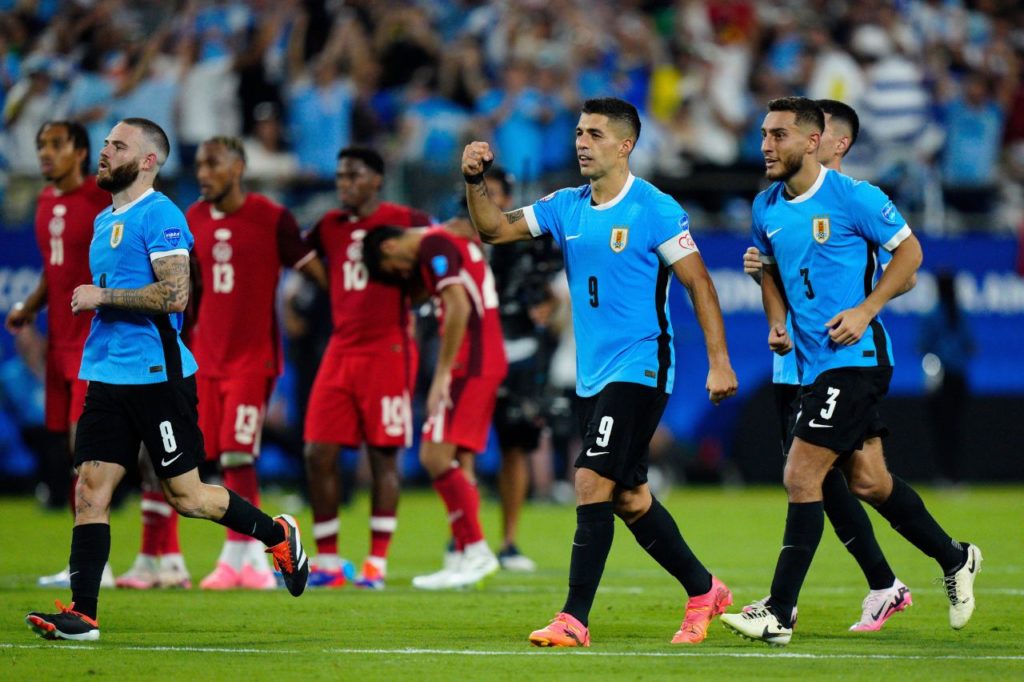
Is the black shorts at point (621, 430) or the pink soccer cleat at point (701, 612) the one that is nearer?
the black shorts at point (621, 430)

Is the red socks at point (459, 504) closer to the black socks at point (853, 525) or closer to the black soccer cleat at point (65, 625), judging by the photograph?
the black socks at point (853, 525)

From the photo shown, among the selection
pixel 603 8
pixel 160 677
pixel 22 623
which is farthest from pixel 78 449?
pixel 603 8

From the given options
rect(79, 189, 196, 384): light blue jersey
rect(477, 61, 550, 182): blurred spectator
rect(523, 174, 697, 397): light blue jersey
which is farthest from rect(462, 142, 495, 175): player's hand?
rect(477, 61, 550, 182): blurred spectator

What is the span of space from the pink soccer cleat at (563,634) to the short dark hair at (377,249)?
389cm

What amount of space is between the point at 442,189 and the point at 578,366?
10074 mm

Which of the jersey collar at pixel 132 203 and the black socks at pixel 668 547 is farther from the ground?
the jersey collar at pixel 132 203

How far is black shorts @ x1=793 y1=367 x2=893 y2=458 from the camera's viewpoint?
797 cm

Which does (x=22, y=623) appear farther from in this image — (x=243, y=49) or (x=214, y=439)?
(x=243, y=49)

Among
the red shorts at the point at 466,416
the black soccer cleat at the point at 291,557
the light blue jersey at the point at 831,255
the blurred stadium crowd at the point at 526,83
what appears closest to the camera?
the light blue jersey at the point at 831,255

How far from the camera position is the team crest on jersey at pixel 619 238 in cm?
798

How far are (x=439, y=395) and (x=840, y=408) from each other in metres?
3.63

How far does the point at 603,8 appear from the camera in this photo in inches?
921

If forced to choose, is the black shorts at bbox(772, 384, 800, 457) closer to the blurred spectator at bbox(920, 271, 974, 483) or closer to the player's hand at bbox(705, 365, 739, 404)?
the player's hand at bbox(705, 365, 739, 404)

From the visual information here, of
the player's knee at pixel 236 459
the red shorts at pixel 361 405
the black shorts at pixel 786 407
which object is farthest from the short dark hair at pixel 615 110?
the player's knee at pixel 236 459
